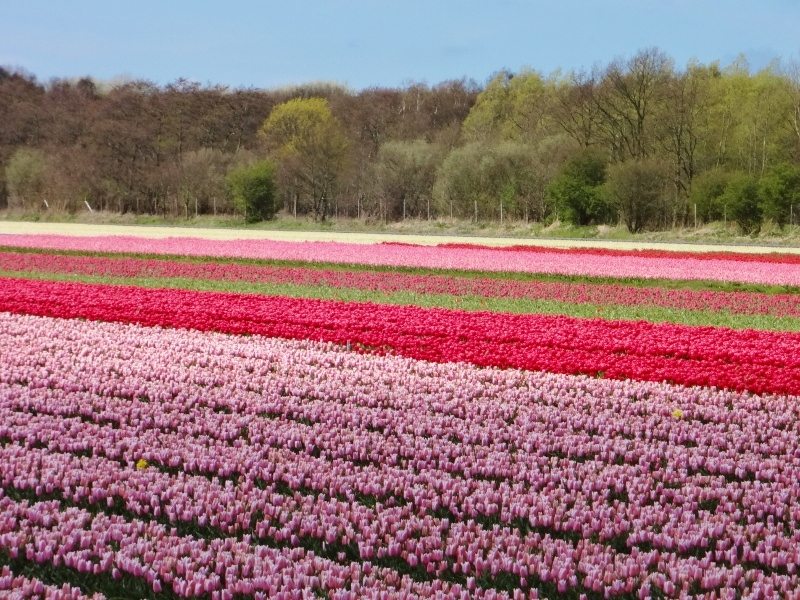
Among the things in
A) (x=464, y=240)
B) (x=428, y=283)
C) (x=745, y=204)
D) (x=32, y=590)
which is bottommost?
(x=32, y=590)

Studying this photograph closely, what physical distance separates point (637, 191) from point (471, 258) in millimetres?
22532

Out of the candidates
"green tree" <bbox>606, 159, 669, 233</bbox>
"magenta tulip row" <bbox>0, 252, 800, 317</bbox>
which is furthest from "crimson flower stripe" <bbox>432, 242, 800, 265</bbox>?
"green tree" <bbox>606, 159, 669, 233</bbox>

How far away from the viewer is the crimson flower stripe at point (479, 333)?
10.9 metres

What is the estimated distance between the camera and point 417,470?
7.07 meters

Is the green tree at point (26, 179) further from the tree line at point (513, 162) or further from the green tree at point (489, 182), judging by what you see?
the green tree at point (489, 182)

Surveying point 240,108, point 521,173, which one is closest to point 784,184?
point 521,173

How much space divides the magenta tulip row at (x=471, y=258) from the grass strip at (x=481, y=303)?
5.92 m

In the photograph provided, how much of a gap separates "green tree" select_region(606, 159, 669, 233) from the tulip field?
3308 cm

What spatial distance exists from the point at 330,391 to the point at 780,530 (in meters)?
4.83

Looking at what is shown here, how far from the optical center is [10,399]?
914 cm

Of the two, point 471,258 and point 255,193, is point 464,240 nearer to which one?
point 471,258

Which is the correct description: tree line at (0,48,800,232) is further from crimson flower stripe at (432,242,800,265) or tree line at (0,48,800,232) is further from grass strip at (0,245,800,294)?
grass strip at (0,245,800,294)

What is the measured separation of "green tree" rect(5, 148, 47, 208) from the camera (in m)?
79.0

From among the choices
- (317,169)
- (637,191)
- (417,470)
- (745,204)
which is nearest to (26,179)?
(317,169)
